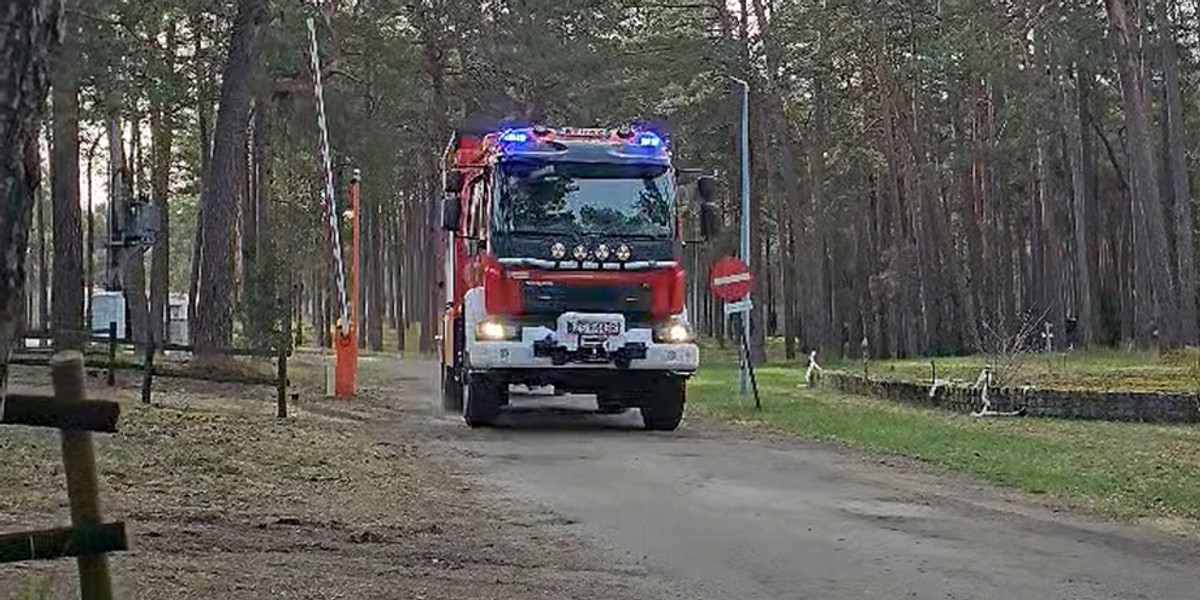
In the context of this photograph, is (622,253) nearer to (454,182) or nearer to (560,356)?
(560,356)

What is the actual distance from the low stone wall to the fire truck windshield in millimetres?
6318

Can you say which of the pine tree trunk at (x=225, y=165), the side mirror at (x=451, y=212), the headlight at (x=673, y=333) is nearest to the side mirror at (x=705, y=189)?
the headlight at (x=673, y=333)

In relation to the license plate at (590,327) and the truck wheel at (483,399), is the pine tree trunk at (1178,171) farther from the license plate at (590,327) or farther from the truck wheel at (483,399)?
the license plate at (590,327)

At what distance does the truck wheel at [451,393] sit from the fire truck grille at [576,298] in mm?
4137

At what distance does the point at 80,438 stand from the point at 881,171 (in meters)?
48.5

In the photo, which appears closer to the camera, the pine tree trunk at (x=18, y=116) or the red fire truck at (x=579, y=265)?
the pine tree trunk at (x=18, y=116)

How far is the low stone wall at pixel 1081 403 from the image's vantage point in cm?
1962

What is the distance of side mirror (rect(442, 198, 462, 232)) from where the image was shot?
62.0 feet

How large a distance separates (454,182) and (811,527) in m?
9.98

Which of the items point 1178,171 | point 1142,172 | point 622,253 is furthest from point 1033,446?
point 1178,171

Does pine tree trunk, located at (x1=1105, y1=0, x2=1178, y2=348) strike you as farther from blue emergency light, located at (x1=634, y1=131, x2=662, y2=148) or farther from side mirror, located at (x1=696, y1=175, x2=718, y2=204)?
blue emergency light, located at (x1=634, y1=131, x2=662, y2=148)

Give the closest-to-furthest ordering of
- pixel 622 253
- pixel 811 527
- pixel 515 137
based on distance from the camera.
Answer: pixel 811 527 → pixel 622 253 → pixel 515 137

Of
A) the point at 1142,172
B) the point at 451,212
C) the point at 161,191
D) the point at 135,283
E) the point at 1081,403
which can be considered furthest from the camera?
the point at 161,191

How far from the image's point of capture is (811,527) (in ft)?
34.3
